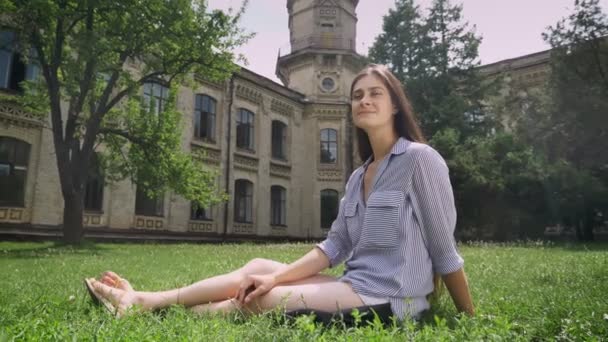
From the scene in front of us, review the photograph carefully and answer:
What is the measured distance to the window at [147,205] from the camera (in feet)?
67.4

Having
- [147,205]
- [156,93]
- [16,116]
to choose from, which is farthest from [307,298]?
[156,93]

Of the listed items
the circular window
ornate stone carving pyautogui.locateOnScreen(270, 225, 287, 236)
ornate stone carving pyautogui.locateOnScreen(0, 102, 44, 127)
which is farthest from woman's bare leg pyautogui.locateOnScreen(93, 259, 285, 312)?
the circular window

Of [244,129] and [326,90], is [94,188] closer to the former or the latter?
[244,129]

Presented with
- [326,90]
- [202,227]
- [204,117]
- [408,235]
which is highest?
[326,90]

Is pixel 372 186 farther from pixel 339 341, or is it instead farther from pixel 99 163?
pixel 99 163

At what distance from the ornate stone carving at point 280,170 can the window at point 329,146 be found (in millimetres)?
2576

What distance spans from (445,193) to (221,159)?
2261 centimetres

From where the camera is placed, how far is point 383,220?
282 cm

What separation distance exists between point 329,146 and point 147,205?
13235 millimetres

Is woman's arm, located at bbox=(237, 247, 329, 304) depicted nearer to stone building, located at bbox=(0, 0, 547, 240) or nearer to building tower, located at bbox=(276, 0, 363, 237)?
stone building, located at bbox=(0, 0, 547, 240)

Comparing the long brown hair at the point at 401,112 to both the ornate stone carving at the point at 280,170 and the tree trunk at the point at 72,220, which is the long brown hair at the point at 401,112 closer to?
the tree trunk at the point at 72,220

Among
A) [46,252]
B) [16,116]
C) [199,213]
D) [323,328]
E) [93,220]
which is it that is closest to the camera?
[323,328]

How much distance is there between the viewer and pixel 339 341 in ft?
7.21

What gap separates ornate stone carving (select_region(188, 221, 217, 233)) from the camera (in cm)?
2253
